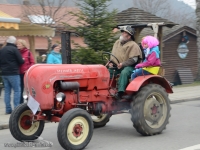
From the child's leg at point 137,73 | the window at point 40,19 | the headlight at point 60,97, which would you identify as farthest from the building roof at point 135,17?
the headlight at point 60,97

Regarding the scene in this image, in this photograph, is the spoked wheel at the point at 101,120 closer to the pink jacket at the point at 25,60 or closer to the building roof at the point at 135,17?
the pink jacket at the point at 25,60

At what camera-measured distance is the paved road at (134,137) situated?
7652 mm

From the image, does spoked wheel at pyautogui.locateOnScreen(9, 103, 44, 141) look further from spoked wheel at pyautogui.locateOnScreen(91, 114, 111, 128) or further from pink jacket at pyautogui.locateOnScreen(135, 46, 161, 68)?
pink jacket at pyautogui.locateOnScreen(135, 46, 161, 68)

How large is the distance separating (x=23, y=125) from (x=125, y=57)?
2.28m

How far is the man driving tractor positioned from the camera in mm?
8312

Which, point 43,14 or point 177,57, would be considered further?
point 43,14

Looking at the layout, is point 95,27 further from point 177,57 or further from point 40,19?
point 40,19

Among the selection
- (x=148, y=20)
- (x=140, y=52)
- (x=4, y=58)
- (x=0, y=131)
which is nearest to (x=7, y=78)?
(x=4, y=58)

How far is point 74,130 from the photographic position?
718cm

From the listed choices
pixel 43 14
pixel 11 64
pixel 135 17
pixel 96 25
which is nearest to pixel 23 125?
pixel 11 64

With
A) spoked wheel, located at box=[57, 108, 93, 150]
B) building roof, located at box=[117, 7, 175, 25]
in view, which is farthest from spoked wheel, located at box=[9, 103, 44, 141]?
building roof, located at box=[117, 7, 175, 25]

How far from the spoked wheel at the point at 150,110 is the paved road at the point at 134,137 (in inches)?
7.4

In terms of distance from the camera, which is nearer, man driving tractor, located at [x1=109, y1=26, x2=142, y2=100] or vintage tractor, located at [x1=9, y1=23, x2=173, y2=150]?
vintage tractor, located at [x1=9, y1=23, x2=173, y2=150]

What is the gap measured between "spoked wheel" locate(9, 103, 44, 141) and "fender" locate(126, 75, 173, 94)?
174 cm
